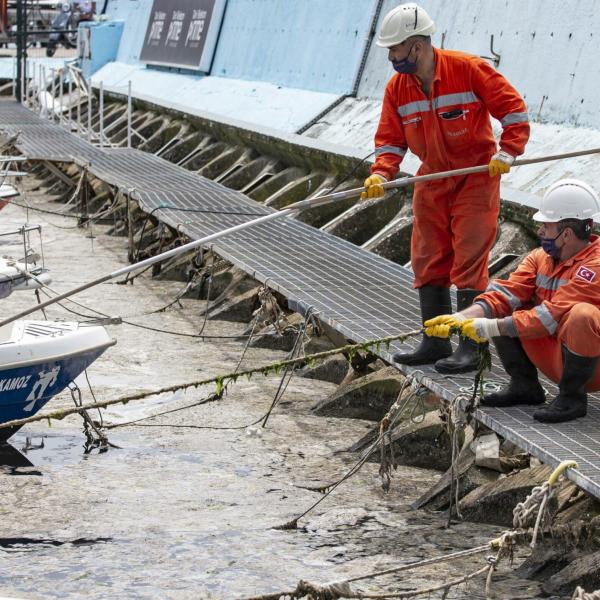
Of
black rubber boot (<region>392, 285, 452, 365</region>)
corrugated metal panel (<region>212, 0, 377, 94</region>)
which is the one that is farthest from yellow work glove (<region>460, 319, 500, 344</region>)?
corrugated metal panel (<region>212, 0, 377, 94</region>)

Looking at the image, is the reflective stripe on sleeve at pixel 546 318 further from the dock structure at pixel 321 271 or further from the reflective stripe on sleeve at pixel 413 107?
the reflective stripe on sleeve at pixel 413 107

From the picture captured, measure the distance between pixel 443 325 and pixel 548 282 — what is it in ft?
2.01

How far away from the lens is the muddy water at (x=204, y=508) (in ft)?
21.4

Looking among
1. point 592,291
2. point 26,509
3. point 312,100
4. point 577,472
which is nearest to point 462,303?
point 592,291

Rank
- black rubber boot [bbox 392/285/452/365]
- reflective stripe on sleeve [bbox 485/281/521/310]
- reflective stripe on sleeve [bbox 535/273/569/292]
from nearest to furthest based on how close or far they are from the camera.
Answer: reflective stripe on sleeve [bbox 535/273/569/292] → reflective stripe on sleeve [bbox 485/281/521/310] → black rubber boot [bbox 392/285/452/365]

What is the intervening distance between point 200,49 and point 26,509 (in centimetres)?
1692

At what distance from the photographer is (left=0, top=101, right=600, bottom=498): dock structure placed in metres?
6.53

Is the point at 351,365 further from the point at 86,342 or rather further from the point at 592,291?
the point at 592,291

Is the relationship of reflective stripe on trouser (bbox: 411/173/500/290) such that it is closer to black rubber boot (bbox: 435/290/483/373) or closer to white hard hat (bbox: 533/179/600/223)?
black rubber boot (bbox: 435/290/483/373)

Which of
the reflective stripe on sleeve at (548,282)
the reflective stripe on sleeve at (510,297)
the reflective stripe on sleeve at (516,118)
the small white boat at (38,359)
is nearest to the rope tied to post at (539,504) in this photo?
the reflective stripe on sleeve at (548,282)

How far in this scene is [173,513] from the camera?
299 inches

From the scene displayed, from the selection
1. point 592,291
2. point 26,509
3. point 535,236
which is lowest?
point 26,509

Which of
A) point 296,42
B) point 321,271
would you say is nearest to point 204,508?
point 321,271

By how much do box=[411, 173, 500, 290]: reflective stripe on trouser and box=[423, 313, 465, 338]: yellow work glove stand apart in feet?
2.70
